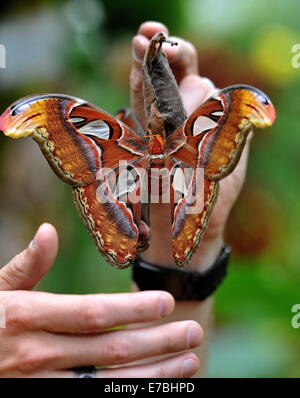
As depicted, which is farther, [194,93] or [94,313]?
[194,93]

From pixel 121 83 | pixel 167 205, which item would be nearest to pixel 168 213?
pixel 167 205

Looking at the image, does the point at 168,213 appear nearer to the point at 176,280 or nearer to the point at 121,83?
the point at 176,280

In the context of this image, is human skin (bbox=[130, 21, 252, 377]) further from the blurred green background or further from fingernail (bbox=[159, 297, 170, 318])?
the blurred green background

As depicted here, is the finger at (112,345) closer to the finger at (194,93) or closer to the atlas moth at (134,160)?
the atlas moth at (134,160)

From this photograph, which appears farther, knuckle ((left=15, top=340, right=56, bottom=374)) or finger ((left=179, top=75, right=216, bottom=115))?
finger ((left=179, top=75, right=216, bottom=115))

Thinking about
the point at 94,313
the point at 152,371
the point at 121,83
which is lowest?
the point at 152,371

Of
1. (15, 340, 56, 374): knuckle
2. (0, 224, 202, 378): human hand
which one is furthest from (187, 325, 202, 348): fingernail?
(15, 340, 56, 374): knuckle

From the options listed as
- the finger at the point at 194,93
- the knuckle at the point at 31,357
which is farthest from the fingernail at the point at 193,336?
the finger at the point at 194,93
